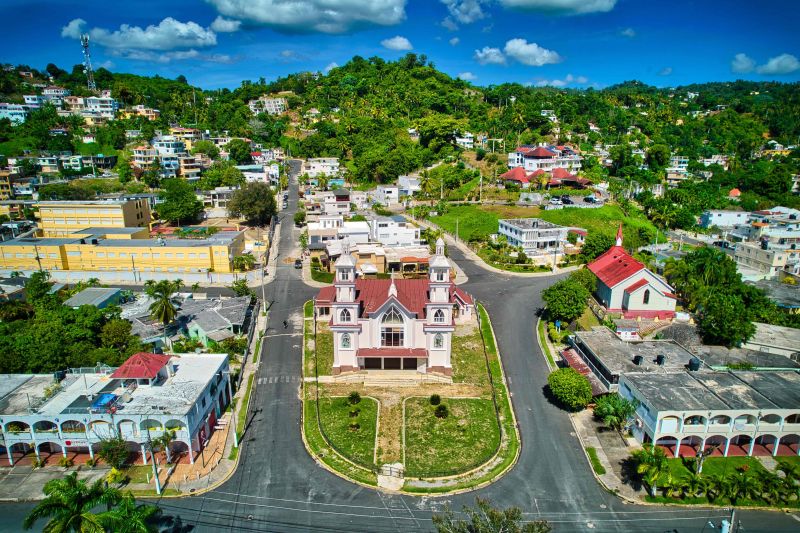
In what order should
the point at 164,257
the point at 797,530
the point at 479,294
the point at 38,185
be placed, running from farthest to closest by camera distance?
the point at 38,185 → the point at 164,257 → the point at 479,294 → the point at 797,530

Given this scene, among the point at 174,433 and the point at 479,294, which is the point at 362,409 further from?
the point at 479,294

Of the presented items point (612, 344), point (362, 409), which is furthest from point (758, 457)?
point (362, 409)

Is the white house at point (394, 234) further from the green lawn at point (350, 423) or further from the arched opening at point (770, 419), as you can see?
the arched opening at point (770, 419)

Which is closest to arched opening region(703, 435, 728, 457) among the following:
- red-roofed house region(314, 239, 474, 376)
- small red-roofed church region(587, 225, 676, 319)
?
red-roofed house region(314, 239, 474, 376)

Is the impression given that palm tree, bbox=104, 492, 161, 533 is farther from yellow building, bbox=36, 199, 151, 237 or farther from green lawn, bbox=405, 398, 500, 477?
yellow building, bbox=36, 199, 151, 237

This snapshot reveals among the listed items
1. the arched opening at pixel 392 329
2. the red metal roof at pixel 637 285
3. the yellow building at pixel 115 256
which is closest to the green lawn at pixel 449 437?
the arched opening at pixel 392 329

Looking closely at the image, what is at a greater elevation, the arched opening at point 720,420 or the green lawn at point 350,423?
the arched opening at point 720,420
